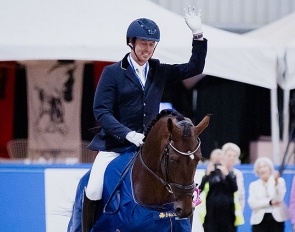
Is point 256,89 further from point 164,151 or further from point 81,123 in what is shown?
point 164,151

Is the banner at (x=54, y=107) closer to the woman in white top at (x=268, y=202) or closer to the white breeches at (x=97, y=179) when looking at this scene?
the woman in white top at (x=268, y=202)

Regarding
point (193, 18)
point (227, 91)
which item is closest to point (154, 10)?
point (227, 91)

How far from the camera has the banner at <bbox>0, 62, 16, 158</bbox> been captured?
1602 centimetres

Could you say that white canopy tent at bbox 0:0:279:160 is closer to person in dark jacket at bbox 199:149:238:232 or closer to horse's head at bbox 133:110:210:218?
person in dark jacket at bbox 199:149:238:232

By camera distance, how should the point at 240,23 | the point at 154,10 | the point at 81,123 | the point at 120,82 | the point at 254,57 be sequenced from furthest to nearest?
the point at 240,23 → the point at 81,123 → the point at 154,10 → the point at 254,57 → the point at 120,82

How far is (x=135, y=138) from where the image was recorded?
7.23m

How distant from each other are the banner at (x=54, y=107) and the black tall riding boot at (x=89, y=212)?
7.80 meters

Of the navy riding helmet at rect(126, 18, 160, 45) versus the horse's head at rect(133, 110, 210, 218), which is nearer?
the horse's head at rect(133, 110, 210, 218)

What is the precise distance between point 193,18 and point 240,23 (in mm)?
10824

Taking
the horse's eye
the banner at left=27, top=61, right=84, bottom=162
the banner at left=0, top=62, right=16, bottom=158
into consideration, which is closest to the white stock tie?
the horse's eye

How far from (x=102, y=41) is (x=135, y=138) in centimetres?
605

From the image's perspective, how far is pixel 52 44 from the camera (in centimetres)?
1309

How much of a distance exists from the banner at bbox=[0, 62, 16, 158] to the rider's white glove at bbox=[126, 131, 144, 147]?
8.92 m

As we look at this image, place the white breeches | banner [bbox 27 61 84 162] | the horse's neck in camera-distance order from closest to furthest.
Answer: the horse's neck, the white breeches, banner [bbox 27 61 84 162]
